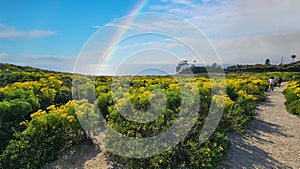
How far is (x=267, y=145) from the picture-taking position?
559cm

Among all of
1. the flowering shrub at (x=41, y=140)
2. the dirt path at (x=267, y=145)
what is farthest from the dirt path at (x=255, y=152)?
the flowering shrub at (x=41, y=140)

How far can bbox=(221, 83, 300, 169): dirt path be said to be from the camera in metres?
4.55

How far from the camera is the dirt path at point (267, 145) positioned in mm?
4555

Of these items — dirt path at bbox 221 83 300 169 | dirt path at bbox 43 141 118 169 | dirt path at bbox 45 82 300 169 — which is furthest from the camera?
dirt path at bbox 221 83 300 169

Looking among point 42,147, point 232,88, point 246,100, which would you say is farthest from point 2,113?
point 232,88

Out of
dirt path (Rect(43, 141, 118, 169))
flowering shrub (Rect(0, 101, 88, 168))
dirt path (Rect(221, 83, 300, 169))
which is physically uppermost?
flowering shrub (Rect(0, 101, 88, 168))

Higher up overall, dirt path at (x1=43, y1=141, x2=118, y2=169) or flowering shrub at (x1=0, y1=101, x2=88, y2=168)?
flowering shrub at (x1=0, y1=101, x2=88, y2=168)

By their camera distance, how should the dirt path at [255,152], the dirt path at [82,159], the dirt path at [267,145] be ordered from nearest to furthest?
the dirt path at [82,159] → the dirt path at [255,152] → the dirt path at [267,145]

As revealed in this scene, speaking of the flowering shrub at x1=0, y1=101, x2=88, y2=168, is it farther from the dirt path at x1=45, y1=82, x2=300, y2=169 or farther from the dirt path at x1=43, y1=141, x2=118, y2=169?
the dirt path at x1=45, y1=82, x2=300, y2=169

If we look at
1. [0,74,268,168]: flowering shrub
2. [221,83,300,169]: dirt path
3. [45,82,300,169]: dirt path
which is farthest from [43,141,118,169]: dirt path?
[221,83,300,169]: dirt path

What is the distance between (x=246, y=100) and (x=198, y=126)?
3.50 m

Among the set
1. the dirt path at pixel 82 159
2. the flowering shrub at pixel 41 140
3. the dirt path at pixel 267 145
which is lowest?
the dirt path at pixel 267 145

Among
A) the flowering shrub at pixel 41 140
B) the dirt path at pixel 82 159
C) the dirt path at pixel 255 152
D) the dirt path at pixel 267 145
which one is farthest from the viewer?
the dirt path at pixel 267 145

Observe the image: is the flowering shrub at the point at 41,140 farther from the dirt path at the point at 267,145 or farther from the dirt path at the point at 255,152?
the dirt path at the point at 267,145
